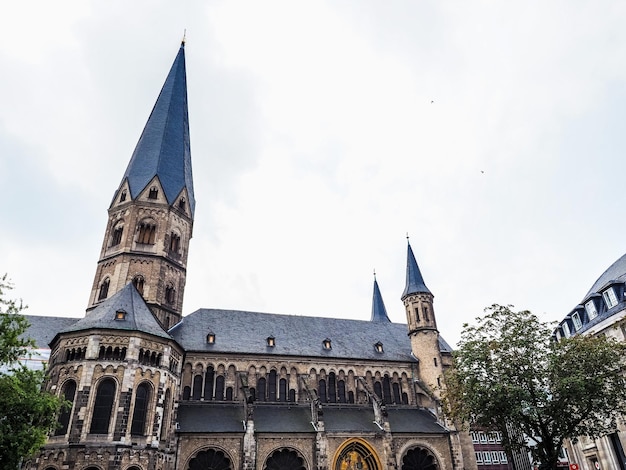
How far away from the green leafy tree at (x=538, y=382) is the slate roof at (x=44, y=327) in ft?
105

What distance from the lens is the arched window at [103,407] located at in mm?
25292

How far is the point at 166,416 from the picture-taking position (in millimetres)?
28594

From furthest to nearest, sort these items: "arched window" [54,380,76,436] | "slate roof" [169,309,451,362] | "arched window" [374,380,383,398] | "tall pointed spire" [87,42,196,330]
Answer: "arched window" [374,380,383,398] < "slate roof" [169,309,451,362] < "tall pointed spire" [87,42,196,330] < "arched window" [54,380,76,436]

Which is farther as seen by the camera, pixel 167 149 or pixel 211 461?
pixel 167 149

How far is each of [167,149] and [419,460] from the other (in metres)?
36.2

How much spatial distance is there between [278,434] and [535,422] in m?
16.4

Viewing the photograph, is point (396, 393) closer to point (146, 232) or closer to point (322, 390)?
point (322, 390)

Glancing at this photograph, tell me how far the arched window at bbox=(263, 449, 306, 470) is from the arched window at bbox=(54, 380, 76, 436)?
1285 centimetres

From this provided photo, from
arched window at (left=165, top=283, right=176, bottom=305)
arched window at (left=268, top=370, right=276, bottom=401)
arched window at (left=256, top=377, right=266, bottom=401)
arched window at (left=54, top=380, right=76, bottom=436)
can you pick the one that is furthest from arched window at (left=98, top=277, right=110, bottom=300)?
arched window at (left=268, top=370, right=276, bottom=401)

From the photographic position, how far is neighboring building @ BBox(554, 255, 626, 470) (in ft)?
104

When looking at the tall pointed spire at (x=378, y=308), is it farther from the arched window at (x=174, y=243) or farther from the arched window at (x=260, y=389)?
the arched window at (x=174, y=243)

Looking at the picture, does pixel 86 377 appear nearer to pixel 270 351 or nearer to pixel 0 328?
pixel 0 328

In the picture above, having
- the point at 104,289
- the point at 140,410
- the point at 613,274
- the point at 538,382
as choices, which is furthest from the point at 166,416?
the point at 613,274

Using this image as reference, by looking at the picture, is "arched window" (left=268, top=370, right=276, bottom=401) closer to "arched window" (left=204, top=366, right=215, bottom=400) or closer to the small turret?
"arched window" (left=204, top=366, right=215, bottom=400)
